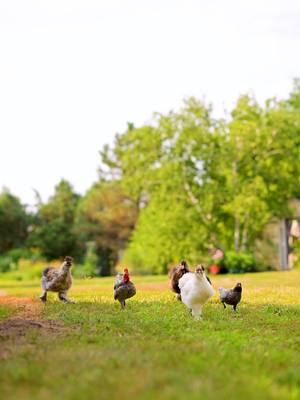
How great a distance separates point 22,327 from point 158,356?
11.0ft

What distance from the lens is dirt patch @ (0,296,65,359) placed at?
8.41m

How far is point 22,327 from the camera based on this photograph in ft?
32.2

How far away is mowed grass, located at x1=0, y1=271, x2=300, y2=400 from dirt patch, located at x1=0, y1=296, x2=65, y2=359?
0.13 metres

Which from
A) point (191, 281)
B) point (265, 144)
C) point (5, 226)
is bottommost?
point (191, 281)

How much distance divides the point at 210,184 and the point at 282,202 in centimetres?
451

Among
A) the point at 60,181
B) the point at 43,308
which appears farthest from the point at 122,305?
the point at 60,181

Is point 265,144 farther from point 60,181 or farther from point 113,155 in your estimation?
point 60,181

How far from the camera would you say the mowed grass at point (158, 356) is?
220 inches

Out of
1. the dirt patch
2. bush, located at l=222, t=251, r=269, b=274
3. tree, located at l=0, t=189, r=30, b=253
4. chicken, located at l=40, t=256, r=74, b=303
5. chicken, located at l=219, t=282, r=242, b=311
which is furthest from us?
tree, located at l=0, t=189, r=30, b=253

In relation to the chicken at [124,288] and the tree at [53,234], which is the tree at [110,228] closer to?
the tree at [53,234]

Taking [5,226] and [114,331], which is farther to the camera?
[5,226]

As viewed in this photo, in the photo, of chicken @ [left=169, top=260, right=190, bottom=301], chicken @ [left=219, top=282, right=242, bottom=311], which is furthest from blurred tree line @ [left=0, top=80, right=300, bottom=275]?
chicken @ [left=219, top=282, right=242, bottom=311]

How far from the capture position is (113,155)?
171 ft

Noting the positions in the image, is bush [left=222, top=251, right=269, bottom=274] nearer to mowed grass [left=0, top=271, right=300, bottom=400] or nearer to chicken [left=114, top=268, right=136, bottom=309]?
mowed grass [left=0, top=271, right=300, bottom=400]
